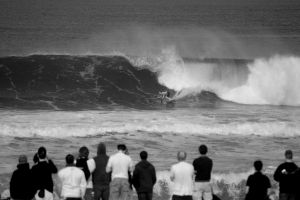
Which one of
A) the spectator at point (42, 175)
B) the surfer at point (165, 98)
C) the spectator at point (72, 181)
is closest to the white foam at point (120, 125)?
the surfer at point (165, 98)

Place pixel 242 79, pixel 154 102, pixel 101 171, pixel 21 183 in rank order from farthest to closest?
pixel 242 79 → pixel 154 102 → pixel 101 171 → pixel 21 183

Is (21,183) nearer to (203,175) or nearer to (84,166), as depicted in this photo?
(84,166)

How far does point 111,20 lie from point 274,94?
54463 mm

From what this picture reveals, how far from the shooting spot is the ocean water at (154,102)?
1686 centimetres

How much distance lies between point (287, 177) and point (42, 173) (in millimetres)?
3404

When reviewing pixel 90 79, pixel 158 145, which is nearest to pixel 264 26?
pixel 90 79

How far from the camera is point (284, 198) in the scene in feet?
30.2

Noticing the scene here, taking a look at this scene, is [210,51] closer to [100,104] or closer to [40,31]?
[40,31]

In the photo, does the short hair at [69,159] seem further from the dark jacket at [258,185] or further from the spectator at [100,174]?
the dark jacket at [258,185]

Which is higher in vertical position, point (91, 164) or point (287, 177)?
point (91, 164)

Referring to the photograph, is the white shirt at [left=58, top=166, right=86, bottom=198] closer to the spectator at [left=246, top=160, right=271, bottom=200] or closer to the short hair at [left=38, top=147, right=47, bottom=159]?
the short hair at [left=38, top=147, right=47, bottom=159]

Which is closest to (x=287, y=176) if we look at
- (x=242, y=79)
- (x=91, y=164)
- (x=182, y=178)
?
(x=182, y=178)

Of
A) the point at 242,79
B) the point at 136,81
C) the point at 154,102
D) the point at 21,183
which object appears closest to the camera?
the point at 21,183

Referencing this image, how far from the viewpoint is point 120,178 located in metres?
9.11
